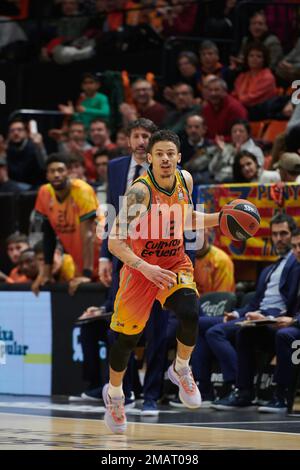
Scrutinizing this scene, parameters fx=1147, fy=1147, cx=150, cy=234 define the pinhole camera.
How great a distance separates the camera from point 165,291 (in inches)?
322

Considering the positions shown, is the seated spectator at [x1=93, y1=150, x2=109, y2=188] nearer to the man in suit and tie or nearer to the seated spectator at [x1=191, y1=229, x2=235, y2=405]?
the seated spectator at [x1=191, y1=229, x2=235, y2=405]

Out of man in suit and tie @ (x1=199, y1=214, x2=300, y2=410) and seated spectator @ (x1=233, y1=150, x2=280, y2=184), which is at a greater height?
Result: seated spectator @ (x1=233, y1=150, x2=280, y2=184)

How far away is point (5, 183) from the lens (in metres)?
15.9

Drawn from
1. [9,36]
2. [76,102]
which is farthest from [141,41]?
[9,36]

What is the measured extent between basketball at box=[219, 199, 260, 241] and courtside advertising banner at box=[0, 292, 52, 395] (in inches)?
202

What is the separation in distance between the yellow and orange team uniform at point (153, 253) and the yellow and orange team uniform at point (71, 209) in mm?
4337

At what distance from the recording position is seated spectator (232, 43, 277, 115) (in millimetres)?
15172

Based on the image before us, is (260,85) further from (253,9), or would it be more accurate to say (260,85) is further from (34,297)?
(34,297)

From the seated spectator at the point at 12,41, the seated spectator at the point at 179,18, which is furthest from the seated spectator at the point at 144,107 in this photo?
the seated spectator at the point at 12,41

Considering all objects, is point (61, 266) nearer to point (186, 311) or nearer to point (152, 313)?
point (152, 313)

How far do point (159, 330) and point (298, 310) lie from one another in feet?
5.01

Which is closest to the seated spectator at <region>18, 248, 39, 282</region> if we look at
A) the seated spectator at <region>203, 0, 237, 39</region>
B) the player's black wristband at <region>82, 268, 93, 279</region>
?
the player's black wristband at <region>82, 268, 93, 279</region>

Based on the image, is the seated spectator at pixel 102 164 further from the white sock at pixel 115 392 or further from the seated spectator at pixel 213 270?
the white sock at pixel 115 392

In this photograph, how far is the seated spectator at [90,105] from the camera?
1708cm
